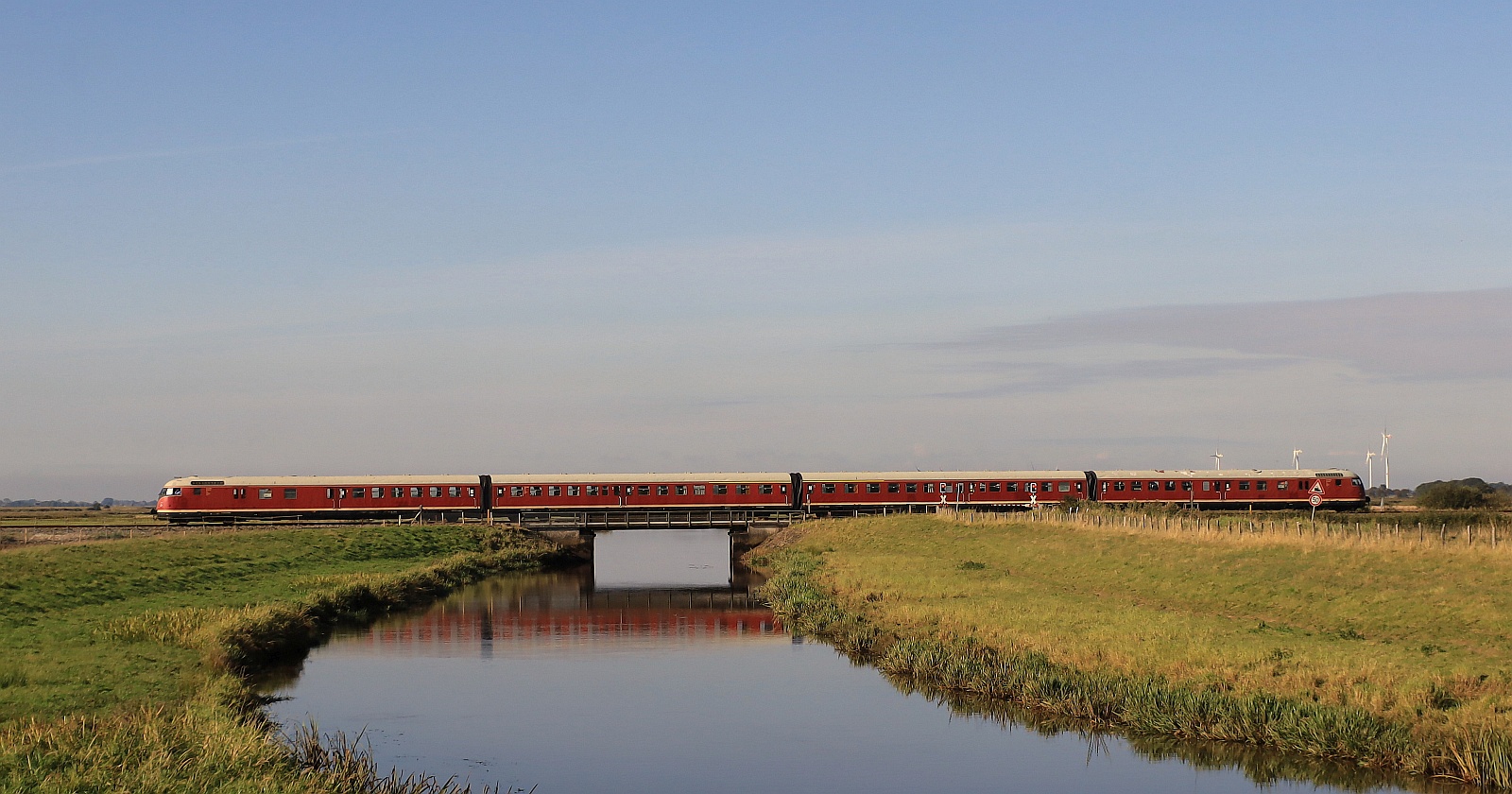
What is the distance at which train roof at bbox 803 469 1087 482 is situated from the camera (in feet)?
303

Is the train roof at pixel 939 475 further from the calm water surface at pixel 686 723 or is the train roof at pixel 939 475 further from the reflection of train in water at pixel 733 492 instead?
the calm water surface at pixel 686 723

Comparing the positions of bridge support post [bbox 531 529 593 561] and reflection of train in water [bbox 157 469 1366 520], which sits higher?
reflection of train in water [bbox 157 469 1366 520]

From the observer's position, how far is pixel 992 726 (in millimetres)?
28562

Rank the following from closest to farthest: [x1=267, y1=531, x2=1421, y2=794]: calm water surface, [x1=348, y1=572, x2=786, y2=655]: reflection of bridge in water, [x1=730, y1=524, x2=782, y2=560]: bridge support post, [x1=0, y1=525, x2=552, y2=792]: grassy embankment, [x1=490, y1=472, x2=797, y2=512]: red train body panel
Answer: [x1=0, y1=525, x2=552, y2=792]: grassy embankment, [x1=267, y1=531, x2=1421, y2=794]: calm water surface, [x1=348, y1=572, x2=786, y2=655]: reflection of bridge in water, [x1=730, y1=524, x2=782, y2=560]: bridge support post, [x1=490, y1=472, x2=797, y2=512]: red train body panel

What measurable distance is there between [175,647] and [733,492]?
204 ft

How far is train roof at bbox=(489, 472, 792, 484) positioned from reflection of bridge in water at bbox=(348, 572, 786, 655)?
81.9 feet

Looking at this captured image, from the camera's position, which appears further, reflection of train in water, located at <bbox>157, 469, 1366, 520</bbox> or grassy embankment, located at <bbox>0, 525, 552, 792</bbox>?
reflection of train in water, located at <bbox>157, 469, 1366, 520</bbox>

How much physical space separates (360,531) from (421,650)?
131 feet

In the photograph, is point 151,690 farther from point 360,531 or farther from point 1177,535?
point 360,531

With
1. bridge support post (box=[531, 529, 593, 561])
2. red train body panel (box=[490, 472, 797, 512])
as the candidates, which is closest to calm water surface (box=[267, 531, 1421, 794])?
bridge support post (box=[531, 529, 593, 561])

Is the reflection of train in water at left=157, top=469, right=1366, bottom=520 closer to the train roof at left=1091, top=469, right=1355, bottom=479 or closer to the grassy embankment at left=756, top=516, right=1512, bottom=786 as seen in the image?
the train roof at left=1091, top=469, right=1355, bottom=479

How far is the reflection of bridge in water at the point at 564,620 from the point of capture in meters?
43.7

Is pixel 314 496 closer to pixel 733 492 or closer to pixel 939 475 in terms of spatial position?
pixel 733 492

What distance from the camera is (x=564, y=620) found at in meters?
51.3
